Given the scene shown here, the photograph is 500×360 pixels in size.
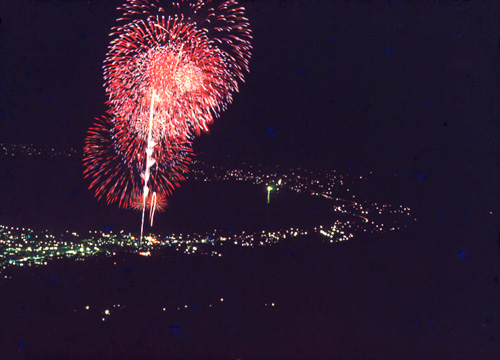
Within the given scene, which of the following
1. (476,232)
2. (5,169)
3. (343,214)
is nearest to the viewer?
(476,232)

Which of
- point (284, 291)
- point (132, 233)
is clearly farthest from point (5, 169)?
point (284, 291)

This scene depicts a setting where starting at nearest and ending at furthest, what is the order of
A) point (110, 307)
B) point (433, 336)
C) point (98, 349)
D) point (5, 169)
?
point (98, 349)
point (433, 336)
point (110, 307)
point (5, 169)

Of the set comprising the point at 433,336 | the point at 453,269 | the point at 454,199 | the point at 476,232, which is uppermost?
the point at 454,199

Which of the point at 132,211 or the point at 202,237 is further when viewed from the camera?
the point at 132,211

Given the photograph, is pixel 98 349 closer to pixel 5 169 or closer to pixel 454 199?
pixel 454 199

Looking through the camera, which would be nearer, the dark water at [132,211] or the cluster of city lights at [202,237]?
the cluster of city lights at [202,237]

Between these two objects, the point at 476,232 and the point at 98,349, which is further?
the point at 476,232

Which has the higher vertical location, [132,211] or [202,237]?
[132,211]

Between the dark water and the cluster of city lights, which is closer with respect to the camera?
the cluster of city lights
